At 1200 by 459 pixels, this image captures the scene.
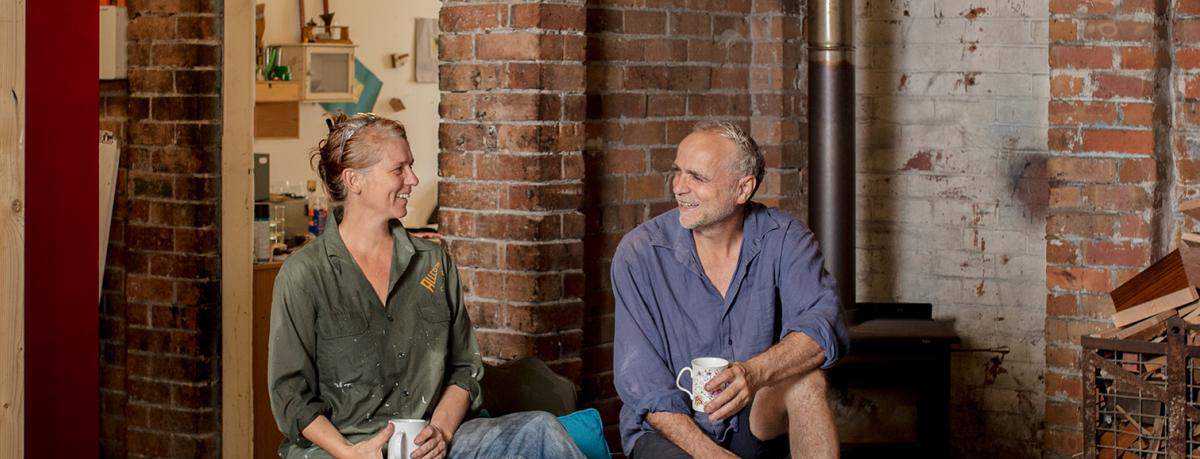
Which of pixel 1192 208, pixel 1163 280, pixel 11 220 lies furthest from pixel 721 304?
pixel 1192 208

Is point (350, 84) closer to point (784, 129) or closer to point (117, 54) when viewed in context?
point (117, 54)

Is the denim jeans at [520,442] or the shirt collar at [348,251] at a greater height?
the shirt collar at [348,251]

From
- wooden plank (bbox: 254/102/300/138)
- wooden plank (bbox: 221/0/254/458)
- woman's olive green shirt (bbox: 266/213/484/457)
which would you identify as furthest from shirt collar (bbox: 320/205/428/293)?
wooden plank (bbox: 254/102/300/138)

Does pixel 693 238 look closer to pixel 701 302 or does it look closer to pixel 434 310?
pixel 701 302

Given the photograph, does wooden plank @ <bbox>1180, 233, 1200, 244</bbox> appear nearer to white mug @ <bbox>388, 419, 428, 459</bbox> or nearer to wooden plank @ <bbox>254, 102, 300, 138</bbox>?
white mug @ <bbox>388, 419, 428, 459</bbox>

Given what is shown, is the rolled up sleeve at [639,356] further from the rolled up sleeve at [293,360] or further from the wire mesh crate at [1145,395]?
the wire mesh crate at [1145,395]

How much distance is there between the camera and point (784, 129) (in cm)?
461

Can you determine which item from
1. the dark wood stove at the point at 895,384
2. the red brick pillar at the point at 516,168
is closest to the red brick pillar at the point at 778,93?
the dark wood stove at the point at 895,384

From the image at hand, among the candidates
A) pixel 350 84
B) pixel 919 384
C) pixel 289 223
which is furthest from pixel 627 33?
pixel 350 84

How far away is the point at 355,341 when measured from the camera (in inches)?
111

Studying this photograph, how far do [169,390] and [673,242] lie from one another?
215 centimetres

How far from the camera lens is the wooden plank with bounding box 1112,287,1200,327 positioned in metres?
3.46

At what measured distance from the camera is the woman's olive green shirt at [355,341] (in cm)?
275

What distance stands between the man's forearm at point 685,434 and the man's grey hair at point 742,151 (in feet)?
1.72
